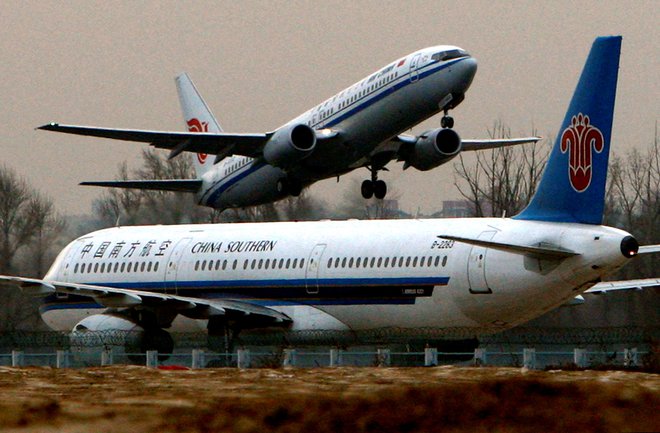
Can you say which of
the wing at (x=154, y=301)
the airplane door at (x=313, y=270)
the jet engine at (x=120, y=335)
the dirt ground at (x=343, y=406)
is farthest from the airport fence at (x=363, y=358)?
the dirt ground at (x=343, y=406)

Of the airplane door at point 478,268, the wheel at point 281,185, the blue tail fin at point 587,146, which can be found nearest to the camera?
the blue tail fin at point 587,146

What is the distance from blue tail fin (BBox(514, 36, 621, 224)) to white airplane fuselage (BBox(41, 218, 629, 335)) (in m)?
0.54

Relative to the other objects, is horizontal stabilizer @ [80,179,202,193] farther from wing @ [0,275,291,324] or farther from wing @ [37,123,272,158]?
wing @ [0,275,291,324]

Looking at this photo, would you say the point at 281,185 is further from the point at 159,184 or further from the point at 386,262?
the point at 386,262

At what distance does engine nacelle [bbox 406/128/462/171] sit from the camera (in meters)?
46.4

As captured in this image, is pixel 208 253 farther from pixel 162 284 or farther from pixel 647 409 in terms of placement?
pixel 647 409

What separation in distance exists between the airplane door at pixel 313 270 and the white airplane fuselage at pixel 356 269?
2 centimetres

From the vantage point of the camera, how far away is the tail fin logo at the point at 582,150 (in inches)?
1078

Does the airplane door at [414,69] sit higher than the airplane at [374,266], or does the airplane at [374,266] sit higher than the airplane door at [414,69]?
the airplane door at [414,69]

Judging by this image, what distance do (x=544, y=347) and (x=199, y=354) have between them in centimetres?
980

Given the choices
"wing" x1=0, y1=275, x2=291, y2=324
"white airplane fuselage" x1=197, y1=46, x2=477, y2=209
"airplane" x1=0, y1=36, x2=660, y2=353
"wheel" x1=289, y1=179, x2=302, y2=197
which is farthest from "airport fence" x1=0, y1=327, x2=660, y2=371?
"wheel" x1=289, y1=179, x2=302, y2=197

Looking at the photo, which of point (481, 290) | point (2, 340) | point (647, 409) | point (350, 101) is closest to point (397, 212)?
point (350, 101)

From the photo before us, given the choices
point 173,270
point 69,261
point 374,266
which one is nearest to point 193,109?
point 69,261

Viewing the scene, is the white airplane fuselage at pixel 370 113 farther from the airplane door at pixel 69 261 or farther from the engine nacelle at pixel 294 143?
the airplane door at pixel 69 261
